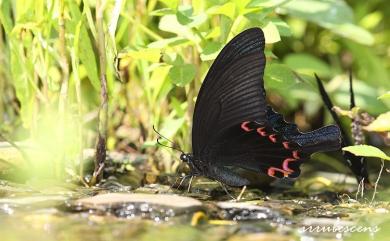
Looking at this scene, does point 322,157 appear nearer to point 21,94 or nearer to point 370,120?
point 370,120

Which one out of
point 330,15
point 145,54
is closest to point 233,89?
point 145,54

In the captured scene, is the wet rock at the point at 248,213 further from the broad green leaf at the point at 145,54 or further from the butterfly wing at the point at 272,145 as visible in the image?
the broad green leaf at the point at 145,54

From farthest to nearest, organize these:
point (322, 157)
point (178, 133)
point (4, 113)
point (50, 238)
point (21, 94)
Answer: point (322, 157) → point (4, 113) → point (178, 133) → point (21, 94) → point (50, 238)

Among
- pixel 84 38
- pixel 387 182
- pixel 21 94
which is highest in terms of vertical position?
pixel 84 38

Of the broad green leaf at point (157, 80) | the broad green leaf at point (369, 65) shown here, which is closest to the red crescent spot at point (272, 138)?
the broad green leaf at point (157, 80)

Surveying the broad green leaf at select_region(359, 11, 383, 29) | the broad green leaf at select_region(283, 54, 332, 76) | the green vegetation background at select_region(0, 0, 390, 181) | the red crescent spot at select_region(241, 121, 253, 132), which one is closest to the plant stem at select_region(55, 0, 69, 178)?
the green vegetation background at select_region(0, 0, 390, 181)

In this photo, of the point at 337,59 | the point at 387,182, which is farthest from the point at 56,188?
the point at 337,59

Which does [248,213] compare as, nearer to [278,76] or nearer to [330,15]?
[278,76]
